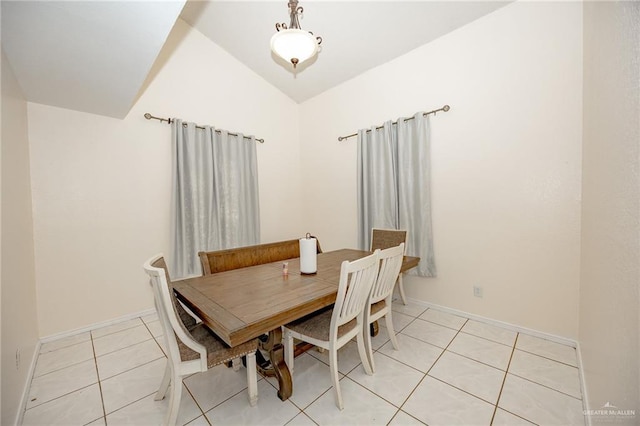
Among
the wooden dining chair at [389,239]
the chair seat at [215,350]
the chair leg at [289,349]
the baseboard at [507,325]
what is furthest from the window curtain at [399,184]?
the chair seat at [215,350]

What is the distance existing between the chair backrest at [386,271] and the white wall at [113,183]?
8.15ft

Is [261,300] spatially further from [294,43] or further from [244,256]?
[294,43]

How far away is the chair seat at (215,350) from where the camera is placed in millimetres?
1287

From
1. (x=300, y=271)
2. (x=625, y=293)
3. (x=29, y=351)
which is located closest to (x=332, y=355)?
(x=300, y=271)

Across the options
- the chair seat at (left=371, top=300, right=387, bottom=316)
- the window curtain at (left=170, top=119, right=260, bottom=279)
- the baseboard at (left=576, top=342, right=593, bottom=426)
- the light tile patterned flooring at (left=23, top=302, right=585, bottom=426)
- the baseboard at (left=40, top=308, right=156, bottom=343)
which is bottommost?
the light tile patterned flooring at (left=23, top=302, right=585, bottom=426)

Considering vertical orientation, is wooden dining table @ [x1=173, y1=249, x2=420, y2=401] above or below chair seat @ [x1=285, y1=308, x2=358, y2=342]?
above

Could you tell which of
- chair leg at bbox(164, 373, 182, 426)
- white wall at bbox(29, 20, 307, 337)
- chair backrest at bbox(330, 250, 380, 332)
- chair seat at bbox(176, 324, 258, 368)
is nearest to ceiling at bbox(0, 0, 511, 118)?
white wall at bbox(29, 20, 307, 337)

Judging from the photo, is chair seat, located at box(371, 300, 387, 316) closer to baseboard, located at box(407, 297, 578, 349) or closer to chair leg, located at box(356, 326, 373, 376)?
chair leg, located at box(356, 326, 373, 376)

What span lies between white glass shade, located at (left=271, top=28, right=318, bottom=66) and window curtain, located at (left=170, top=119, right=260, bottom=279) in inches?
61.6

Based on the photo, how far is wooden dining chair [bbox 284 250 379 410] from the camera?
136cm

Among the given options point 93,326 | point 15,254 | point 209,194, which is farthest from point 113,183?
point 93,326

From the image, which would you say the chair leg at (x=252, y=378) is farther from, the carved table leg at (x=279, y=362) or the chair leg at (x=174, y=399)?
the chair leg at (x=174, y=399)

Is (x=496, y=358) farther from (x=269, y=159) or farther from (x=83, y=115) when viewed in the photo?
(x=83, y=115)

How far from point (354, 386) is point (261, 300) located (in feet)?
2.95
